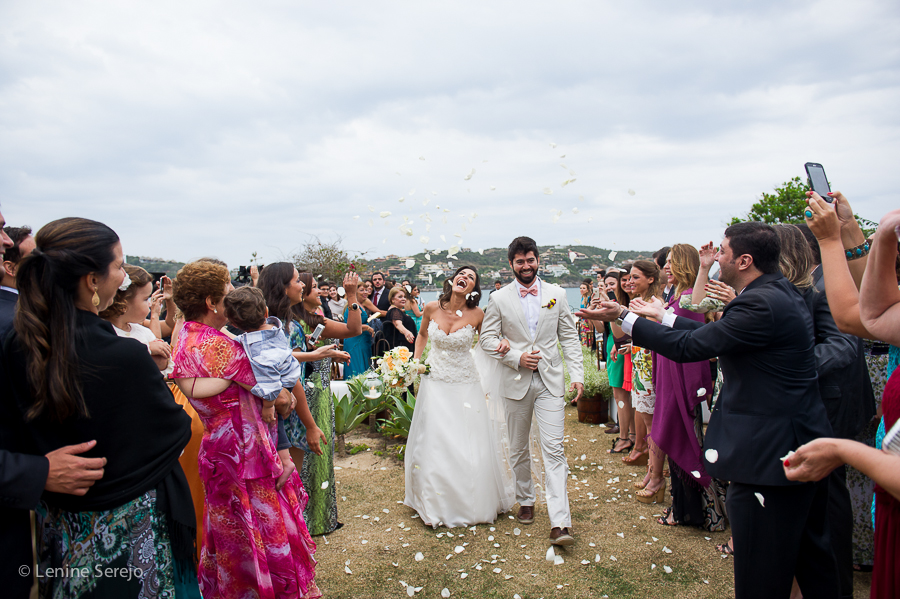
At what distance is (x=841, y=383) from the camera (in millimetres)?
3469

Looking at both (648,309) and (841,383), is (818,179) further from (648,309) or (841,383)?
(841,383)

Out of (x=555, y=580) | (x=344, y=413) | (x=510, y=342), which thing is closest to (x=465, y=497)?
(x=555, y=580)

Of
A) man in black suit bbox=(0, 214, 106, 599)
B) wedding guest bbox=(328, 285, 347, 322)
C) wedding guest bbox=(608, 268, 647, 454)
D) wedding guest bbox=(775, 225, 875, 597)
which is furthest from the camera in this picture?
wedding guest bbox=(328, 285, 347, 322)

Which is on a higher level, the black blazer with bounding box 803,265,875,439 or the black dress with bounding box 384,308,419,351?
the black blazer with bounding box 803,265,875,439

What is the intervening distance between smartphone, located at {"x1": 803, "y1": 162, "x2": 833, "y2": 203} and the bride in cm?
315

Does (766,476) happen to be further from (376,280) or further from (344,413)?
(376,280)

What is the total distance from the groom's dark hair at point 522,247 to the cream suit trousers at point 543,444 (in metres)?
1.16

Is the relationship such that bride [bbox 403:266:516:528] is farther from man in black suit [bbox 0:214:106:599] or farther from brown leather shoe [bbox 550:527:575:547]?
man in black suit [bbox 0:214:106:599]

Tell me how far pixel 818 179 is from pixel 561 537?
3126 millimetres

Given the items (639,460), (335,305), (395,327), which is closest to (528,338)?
(639,460)

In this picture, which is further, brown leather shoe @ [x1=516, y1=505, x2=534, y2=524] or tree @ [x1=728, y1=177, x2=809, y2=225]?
tree @ [x1=728, y1=177, x2=809, y2=225]

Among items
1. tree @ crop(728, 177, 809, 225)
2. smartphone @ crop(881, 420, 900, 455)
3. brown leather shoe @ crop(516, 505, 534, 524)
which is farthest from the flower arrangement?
tree @ crop(728, 177, 809, 225)

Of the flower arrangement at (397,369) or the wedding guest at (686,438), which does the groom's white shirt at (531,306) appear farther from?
the flower arrangement at (397,369)

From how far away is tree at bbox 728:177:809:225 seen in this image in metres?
20.8
